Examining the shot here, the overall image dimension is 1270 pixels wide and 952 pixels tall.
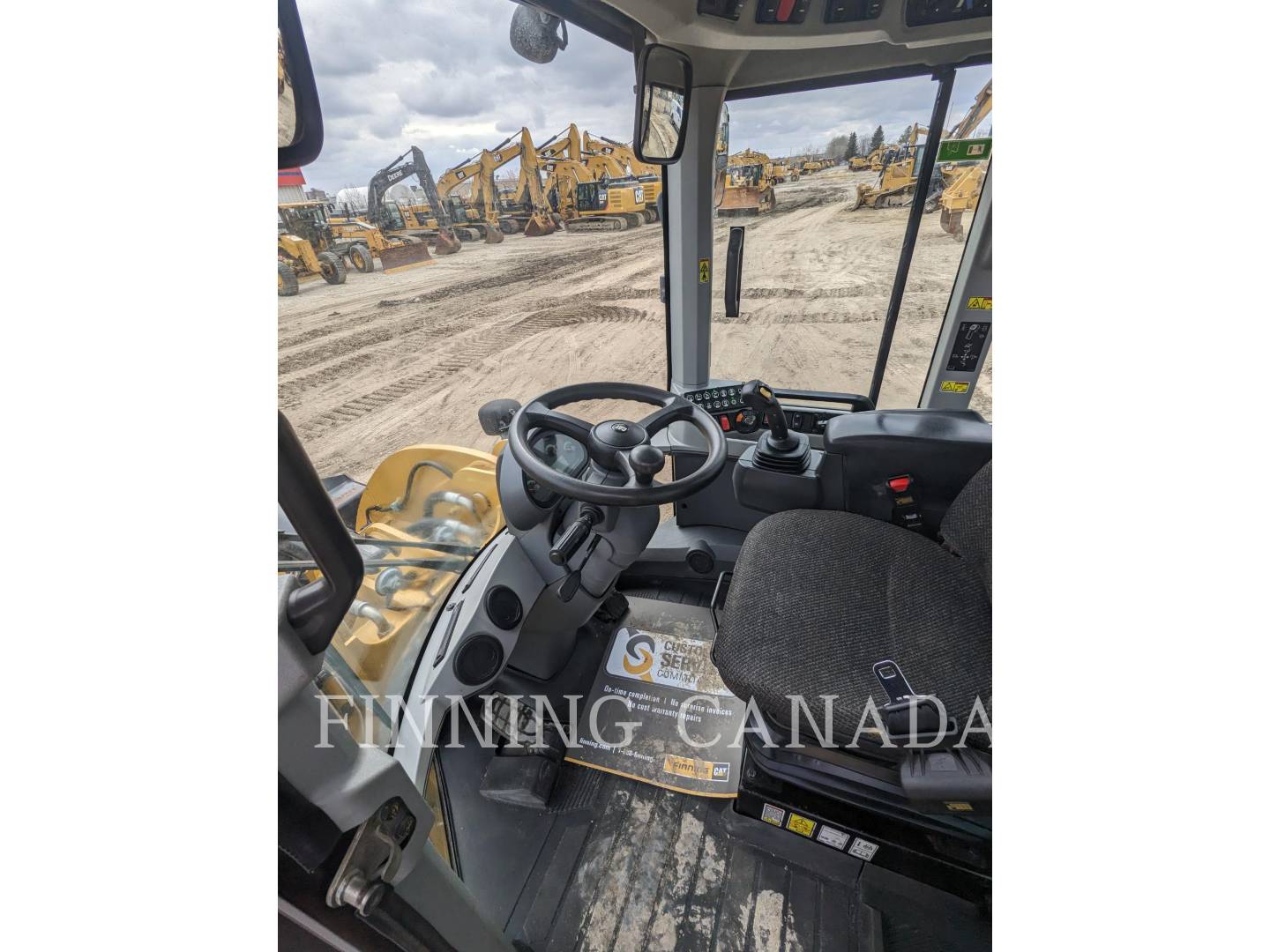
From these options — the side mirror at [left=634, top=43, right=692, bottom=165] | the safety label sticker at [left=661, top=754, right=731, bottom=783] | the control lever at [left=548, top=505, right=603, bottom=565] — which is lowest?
the safety label sticker at [left=661, top=754, right=731, bottom=783]

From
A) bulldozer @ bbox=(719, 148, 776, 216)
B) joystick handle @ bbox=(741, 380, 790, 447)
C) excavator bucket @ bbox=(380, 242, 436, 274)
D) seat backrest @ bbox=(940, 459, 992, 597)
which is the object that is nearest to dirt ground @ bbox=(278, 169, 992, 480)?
bulldozer @ bbox=(719, 148, 776, 216)

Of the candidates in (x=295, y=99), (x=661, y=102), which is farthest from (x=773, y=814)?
(x=661, y=102)

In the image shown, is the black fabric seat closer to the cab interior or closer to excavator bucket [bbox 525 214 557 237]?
the cab interior

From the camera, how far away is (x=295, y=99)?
54 cm

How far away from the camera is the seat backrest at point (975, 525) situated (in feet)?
3.94

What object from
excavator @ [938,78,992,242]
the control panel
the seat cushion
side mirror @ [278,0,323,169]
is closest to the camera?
side mirror @ [278,0,323,169]

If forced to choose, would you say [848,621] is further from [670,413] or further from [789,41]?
[789,41]

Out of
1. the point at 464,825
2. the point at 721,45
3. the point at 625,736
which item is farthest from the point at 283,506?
the point at 721,45

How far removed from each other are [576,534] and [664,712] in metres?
0.68

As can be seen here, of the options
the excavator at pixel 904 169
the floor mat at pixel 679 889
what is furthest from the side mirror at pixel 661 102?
the floor mat at pixel 679 889

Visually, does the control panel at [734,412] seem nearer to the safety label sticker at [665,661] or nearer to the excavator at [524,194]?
the safety label sticker at [665,661]

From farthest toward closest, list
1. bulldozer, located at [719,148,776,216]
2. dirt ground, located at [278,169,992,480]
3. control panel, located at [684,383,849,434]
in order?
dirt ground, located at [278,169,992,480]
control panel, located at [684,383,849,434]
bulldozer, located at [719,148,776,216]

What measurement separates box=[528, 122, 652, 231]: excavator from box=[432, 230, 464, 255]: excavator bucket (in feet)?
3.61

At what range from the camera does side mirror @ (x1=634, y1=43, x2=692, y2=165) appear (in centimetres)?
141
